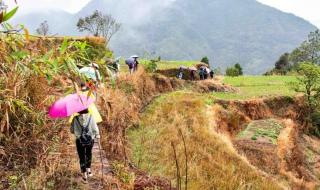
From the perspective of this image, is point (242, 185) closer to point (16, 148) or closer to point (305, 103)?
point (16, 148)

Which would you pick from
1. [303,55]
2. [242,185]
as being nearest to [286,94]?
[242,185]

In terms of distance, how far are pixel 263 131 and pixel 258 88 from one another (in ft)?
25.4

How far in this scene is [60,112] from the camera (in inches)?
302

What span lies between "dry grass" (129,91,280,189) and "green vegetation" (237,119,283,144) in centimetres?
180

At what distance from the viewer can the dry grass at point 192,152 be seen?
11.8 meters

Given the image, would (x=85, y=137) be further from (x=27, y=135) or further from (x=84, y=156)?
(x=27, y=135)

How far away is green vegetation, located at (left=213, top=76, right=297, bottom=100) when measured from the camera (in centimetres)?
2183

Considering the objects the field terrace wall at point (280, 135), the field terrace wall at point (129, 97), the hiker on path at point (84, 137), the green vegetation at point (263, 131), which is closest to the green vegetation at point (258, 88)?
the field terrace wall at point (280, 135)

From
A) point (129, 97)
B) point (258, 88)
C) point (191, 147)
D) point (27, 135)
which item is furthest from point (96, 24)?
point (27, 135)

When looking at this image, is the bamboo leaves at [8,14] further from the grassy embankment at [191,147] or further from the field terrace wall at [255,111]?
the field terrace wall at [255,111]

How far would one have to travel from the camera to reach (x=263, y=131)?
59.1 ft

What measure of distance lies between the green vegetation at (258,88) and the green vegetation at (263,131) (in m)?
1.98

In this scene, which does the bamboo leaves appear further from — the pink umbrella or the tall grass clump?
the pink umbrella

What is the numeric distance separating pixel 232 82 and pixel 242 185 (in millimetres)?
17146
